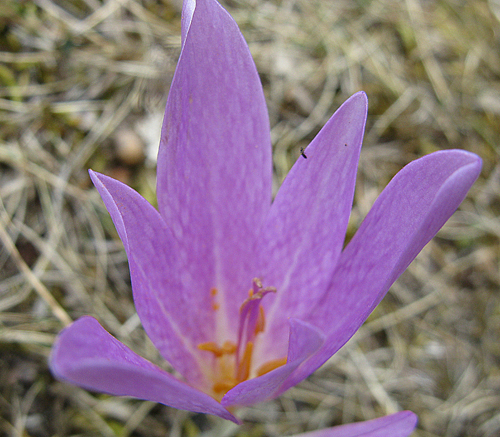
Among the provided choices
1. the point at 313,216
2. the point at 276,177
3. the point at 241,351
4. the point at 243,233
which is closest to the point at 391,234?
the point at 313,216

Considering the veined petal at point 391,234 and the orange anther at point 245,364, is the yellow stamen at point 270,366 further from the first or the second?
the veined petal at point 391,234

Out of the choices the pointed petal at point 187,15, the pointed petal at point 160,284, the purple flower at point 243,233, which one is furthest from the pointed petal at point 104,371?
the pointed petal at point 187,15

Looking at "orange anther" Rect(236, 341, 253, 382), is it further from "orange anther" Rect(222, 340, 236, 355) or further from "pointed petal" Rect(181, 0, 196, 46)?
"pointed petal" Rect(181, 0, 196, 46)

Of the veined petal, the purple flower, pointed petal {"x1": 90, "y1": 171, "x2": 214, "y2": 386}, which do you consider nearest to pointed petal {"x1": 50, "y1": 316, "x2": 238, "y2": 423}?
the purple flower

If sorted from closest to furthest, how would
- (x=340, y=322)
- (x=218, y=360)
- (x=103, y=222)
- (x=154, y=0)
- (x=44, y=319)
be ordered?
1. (x=340, y=322)
2. (x=218, y=360)
3. (x=44, y=319)
4. (x=103, y=222)
5. (x=154, y=0)

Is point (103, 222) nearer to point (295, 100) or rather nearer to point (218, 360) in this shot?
point (218, 360)

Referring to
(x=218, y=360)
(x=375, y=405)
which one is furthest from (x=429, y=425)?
(x=218, y=360)

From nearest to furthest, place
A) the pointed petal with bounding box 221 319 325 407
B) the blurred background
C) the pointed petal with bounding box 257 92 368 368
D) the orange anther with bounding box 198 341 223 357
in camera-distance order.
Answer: the pointed petal with bounding box 221 319 325 407
the pointed petal with bounding box 257 92 368 368
the orange anther with bounding box 198 341 223 357
the blurred background
